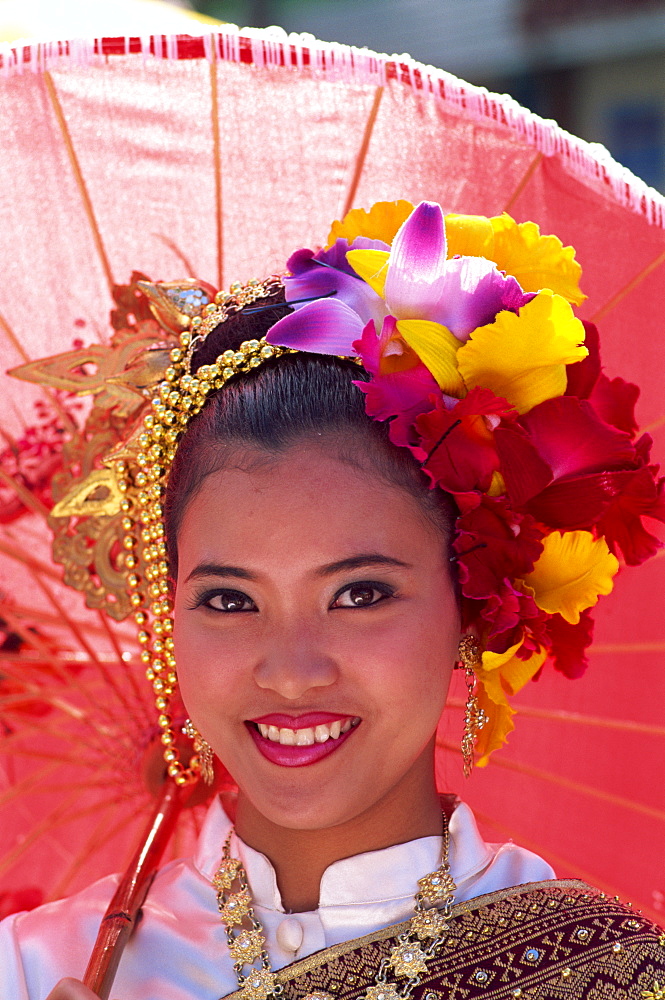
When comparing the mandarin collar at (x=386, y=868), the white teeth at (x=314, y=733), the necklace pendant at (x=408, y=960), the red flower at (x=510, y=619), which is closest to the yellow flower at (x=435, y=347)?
the red flower at (x=510, y=619)

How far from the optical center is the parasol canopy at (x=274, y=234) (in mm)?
2025

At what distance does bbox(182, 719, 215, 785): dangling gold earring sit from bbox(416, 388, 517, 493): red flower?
2.18 ft

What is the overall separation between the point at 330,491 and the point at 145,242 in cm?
79

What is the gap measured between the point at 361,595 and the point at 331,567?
0.28ft

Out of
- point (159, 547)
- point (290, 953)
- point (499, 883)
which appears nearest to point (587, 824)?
point (499, 883)

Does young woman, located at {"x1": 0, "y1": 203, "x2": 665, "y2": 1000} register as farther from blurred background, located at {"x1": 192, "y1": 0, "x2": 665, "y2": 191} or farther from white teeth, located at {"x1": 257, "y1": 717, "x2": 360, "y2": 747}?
blurred background, located at {"x1": 192, "y1": 0, "x2": 665, "y2": 191}

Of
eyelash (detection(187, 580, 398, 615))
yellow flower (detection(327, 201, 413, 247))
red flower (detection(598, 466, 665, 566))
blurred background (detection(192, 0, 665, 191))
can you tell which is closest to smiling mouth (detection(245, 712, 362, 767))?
eyelash (detection(187, 580, 398, 615))

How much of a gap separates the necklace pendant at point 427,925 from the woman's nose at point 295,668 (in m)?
0.43

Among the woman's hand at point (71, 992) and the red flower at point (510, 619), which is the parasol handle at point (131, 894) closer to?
the woman's hand at point (71, 992)

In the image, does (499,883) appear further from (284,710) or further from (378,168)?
(378,168)

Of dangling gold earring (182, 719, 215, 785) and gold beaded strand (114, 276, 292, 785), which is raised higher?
gold beaded strand (114, 276, 292, 785)

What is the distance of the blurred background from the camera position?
34.3 feet

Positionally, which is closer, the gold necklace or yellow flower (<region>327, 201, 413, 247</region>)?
the gold necklace

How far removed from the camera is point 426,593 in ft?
6.11
